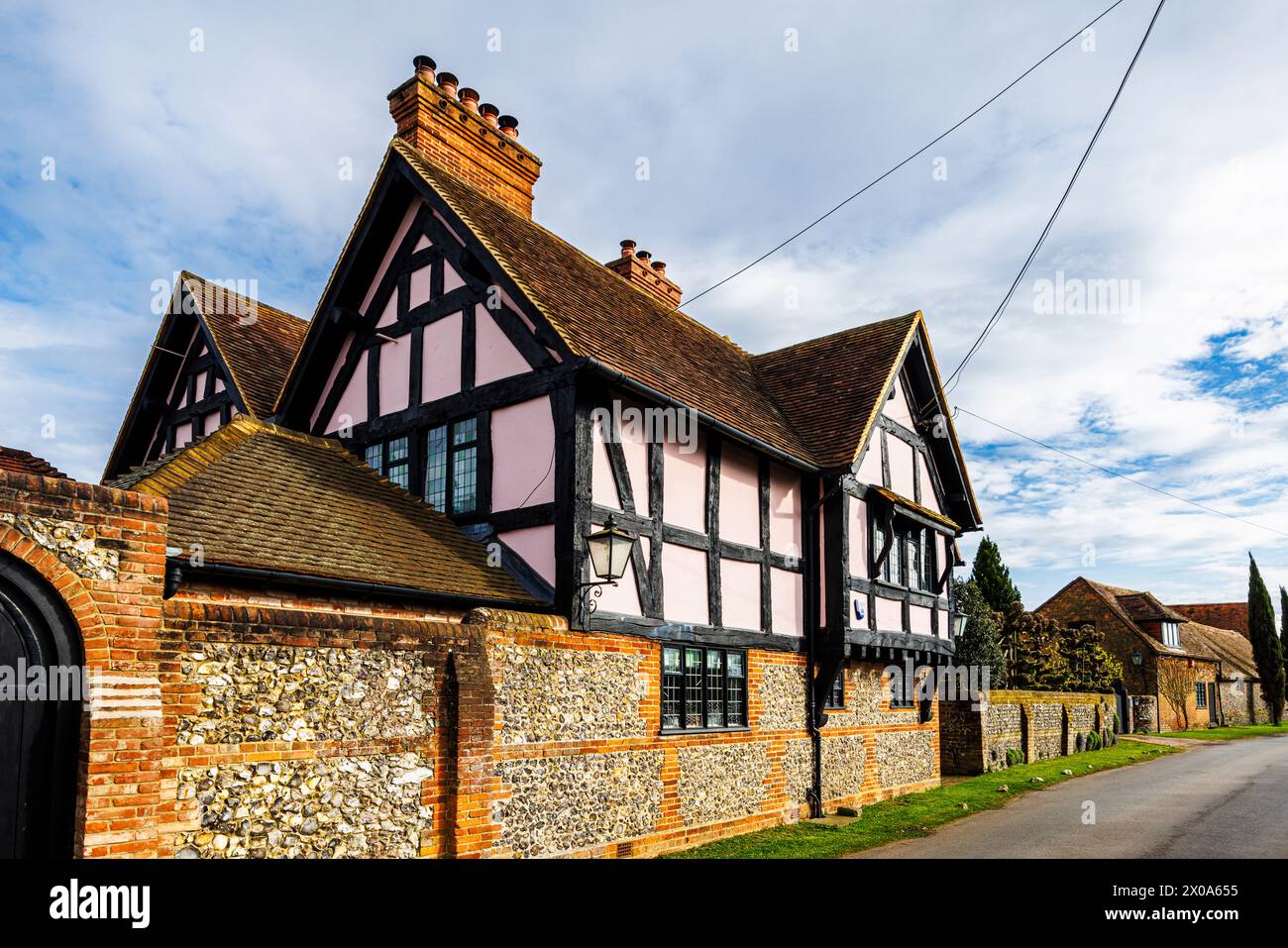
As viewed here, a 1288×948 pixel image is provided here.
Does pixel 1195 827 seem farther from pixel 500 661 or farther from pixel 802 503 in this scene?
pixel 500 661

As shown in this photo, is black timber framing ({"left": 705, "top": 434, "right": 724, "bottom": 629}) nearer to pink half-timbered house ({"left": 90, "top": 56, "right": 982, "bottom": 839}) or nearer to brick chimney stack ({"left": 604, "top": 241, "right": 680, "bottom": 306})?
pink half-timbered house ({"left": 90, "top": 56, "right": 982, "bottom": 839})

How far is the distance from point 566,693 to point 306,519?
3606mm

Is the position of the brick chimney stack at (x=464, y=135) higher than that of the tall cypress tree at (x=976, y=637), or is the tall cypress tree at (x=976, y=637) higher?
the brick chimney stack at (x=464, y=135)

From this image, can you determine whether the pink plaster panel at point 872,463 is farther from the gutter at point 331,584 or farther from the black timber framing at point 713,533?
the gutter at point 331,584

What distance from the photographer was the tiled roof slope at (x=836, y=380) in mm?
16531

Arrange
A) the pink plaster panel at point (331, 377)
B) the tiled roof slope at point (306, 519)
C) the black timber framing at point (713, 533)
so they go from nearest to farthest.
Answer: the tiled roof slope at point (306, 519) → the black timber framing at point (713, 533) → the pink plaster panel at point (331, 377)

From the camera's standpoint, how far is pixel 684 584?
1309 cm

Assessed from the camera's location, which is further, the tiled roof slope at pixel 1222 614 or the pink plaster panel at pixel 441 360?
the tiled roof slope at pixel 1222 614

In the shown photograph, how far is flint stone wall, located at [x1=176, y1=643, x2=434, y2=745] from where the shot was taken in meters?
7.34

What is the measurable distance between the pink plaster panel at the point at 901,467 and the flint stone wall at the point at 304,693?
450 inches

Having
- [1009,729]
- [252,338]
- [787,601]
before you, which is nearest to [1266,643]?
[1009,729]

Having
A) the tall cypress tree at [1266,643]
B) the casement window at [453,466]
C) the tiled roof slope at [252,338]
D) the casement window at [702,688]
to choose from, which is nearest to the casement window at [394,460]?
the casement window at [453,466]

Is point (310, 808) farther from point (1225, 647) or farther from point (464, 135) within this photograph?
point (1225, 647)

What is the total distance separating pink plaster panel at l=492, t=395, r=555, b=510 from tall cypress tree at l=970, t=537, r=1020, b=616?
3210cm
